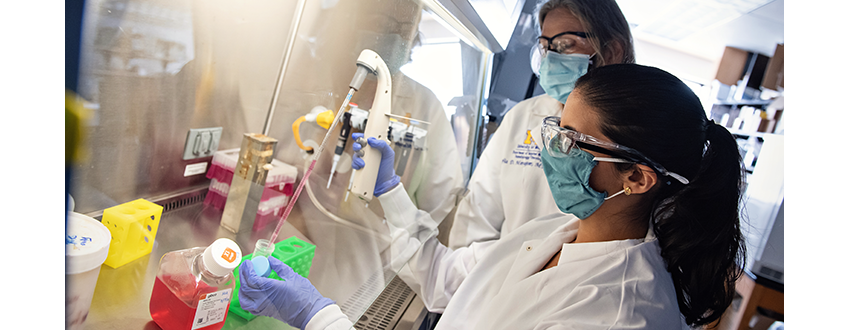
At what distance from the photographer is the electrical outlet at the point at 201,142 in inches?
43.7

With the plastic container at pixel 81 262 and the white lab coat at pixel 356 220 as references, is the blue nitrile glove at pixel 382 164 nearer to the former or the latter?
the white lab coat at pixel 356 220

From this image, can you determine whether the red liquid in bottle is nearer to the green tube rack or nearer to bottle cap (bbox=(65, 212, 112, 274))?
bottle cap (bbox=(65, 212, 112, 274))

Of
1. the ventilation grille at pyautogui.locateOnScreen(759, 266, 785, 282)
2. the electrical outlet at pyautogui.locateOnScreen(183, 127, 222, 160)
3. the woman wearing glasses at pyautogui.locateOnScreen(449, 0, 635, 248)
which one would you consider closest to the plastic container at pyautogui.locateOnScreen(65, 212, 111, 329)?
the electrical outlet at pyautogui.locateOnScreen(183, 127, 222, 160)

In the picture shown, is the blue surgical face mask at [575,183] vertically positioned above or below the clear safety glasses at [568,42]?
below

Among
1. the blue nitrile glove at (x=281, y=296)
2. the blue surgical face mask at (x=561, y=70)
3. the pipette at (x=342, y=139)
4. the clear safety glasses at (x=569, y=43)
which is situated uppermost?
the clear safety glasses at (x=569, y=43)

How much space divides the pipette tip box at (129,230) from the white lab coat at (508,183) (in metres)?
1.23

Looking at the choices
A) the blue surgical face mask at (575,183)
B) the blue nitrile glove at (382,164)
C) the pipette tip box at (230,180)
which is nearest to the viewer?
the blue surgical face mask at (575,183)

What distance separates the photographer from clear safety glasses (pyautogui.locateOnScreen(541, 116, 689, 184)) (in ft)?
3.12

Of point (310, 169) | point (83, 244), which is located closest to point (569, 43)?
point (310, 169)

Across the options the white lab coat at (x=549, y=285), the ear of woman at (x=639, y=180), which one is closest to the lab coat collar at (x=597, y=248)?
the white lab coat at (x=549, y=285)

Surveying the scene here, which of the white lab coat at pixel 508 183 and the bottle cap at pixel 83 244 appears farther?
the white lab coat at pixel 508 183

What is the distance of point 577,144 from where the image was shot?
1.02 metres

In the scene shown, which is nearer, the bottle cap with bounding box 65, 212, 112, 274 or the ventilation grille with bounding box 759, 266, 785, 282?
the bottle cap with bounding box 65, 212, 112, 274
